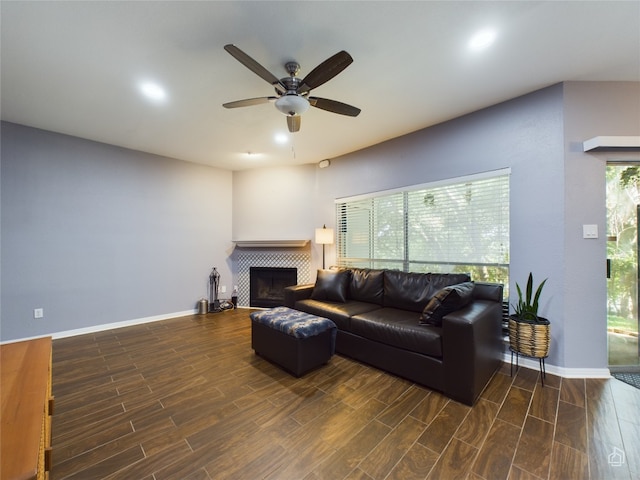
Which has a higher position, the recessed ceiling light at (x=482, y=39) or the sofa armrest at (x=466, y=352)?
the recessed ceiling light at (x=482, y=39)

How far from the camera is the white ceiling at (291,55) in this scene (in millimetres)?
1670

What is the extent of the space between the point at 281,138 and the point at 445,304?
9.70 feet

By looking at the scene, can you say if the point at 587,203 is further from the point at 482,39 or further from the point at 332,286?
the point at 332,286

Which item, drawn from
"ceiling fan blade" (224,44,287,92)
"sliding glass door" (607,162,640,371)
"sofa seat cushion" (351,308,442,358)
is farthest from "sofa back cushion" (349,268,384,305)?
"ceiling fan blade" (224,44,287,92)

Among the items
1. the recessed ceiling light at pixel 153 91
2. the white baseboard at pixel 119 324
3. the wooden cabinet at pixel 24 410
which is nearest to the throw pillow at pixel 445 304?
the wooden cabinet at pixel 24 410

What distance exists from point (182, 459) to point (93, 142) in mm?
4348

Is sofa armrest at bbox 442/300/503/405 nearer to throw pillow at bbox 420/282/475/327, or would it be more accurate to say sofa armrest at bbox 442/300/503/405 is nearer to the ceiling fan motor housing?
throw pillow at bbox 420/282/475/327

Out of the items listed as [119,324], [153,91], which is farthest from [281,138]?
[119,324]

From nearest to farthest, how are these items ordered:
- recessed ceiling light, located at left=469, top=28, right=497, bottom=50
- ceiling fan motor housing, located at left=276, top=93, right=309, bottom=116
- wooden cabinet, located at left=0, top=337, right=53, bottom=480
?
wooden cabinet, located at left=0, top=337, right=53, bottom=480 < recessed ceiling light, located at left=469, top=28, right=497, bottom=50 < ceiling fan motor housing, located at left=276, top=93, right=309, bottom=116

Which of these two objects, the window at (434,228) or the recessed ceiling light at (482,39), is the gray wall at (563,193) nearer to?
the window at (434,228)

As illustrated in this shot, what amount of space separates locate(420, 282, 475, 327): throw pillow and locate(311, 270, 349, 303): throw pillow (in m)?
1.25

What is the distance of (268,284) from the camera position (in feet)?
16.5

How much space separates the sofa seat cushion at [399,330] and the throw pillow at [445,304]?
0.07m

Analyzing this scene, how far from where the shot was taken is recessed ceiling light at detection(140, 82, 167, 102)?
95.5 inches
